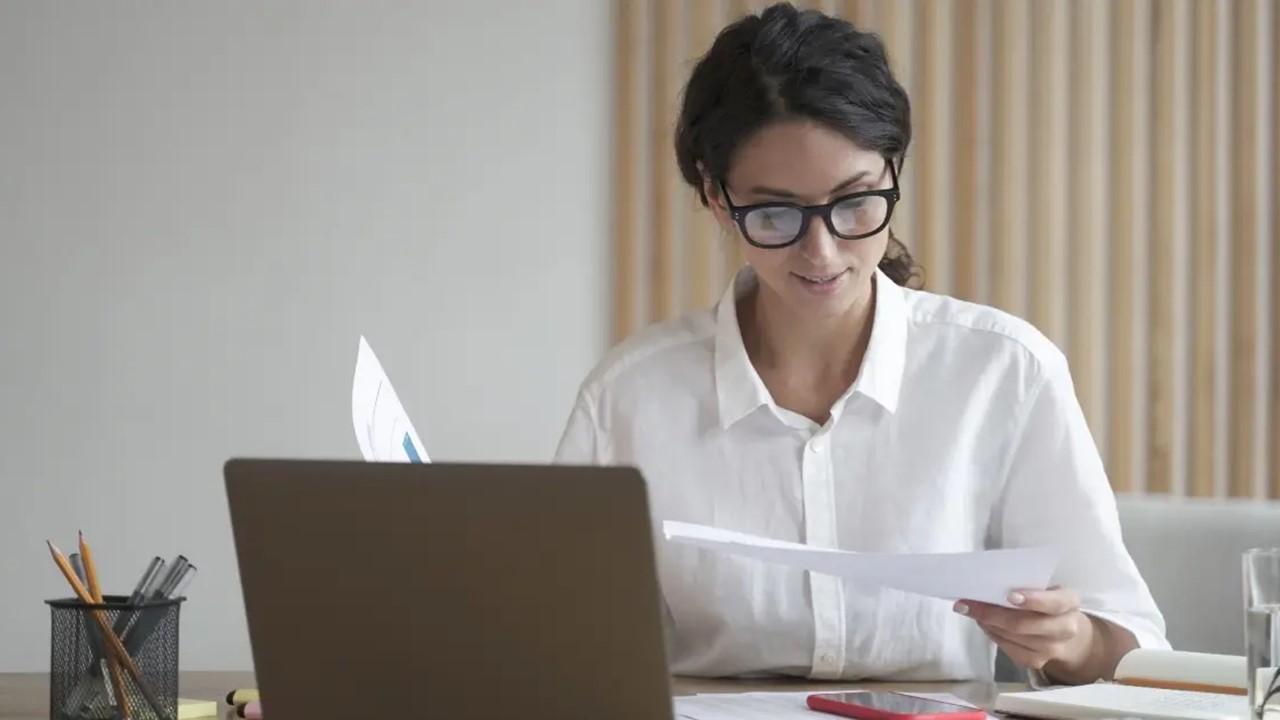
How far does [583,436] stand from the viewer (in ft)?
6.52

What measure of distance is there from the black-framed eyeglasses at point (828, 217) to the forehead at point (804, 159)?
0.02 m

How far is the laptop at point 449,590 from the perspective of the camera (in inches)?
34.0

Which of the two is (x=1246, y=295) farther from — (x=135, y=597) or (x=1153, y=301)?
(x=135, y=597)

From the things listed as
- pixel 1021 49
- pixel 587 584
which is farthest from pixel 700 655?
pixel 1021 49

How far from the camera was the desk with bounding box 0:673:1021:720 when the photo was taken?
55.9 inches

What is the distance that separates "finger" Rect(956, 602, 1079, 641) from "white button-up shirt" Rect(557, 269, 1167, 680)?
0.33 metres

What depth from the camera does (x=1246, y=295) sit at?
3215 mm

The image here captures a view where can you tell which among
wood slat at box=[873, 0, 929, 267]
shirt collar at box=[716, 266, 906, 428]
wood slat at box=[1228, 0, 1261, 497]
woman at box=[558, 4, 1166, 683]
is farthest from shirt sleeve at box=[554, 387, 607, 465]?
wood slat at box=[1228, 0, 1261, 497]

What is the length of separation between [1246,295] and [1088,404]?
0.40 m

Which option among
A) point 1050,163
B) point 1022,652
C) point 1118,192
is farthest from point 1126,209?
point 1022,652

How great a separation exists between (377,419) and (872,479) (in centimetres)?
85

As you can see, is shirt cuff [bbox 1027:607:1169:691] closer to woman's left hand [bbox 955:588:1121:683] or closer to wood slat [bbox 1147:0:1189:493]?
woman's left hand [bbox 955:588:1121:683]

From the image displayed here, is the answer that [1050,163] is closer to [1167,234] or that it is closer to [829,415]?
[1167,234]

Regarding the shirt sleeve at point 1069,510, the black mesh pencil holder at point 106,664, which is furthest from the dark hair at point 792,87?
the black mesh pencil holder at point 106,664
